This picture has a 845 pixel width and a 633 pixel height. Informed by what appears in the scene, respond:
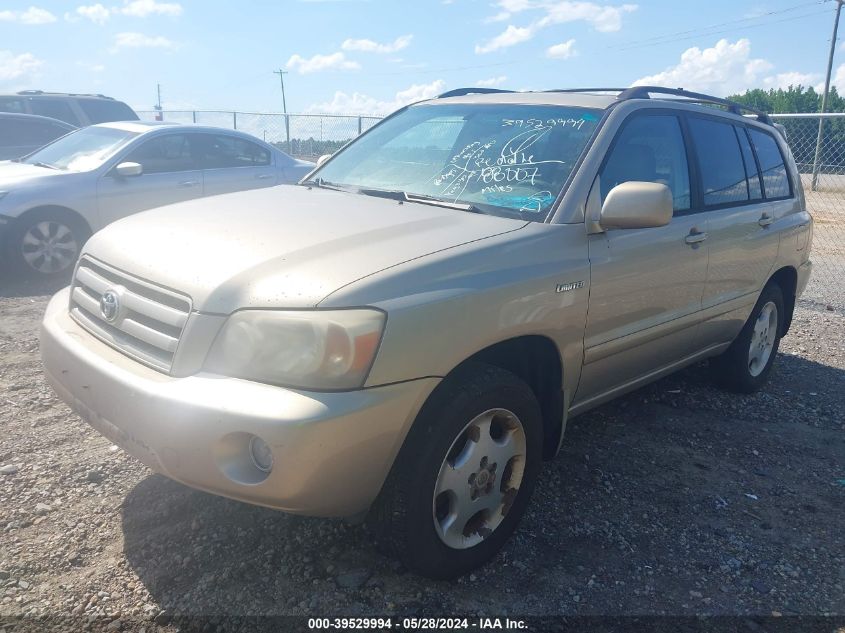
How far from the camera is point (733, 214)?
405cm

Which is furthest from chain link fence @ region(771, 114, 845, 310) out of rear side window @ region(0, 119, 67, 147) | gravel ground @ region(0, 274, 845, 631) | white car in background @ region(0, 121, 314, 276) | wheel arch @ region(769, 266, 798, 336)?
rear side window @ region(0, 119, 67, 147)

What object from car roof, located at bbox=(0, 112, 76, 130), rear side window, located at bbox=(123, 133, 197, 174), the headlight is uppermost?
car roof, located at bbox=(0, 112, 76, 130)

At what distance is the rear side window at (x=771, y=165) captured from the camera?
4.58 meters

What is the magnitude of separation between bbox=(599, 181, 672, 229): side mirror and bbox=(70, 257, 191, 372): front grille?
1703mm

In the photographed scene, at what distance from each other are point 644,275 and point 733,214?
3.65 feet

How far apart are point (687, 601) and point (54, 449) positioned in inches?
115

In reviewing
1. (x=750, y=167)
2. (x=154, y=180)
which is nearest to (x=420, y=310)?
(x=750, y=167)

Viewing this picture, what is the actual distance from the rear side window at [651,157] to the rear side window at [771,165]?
1087mm

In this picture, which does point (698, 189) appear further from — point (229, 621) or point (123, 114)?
point (123, 114)

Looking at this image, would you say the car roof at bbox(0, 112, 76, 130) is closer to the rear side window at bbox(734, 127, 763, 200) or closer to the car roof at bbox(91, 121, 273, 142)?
the car roof at bbox(91, 121, 273, 142)

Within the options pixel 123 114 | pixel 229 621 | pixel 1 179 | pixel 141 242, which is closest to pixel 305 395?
pixel 229 621

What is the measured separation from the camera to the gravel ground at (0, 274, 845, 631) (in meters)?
2.54

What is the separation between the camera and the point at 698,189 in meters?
3.84

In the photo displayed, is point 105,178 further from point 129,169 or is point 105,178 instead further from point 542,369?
point 542,369
